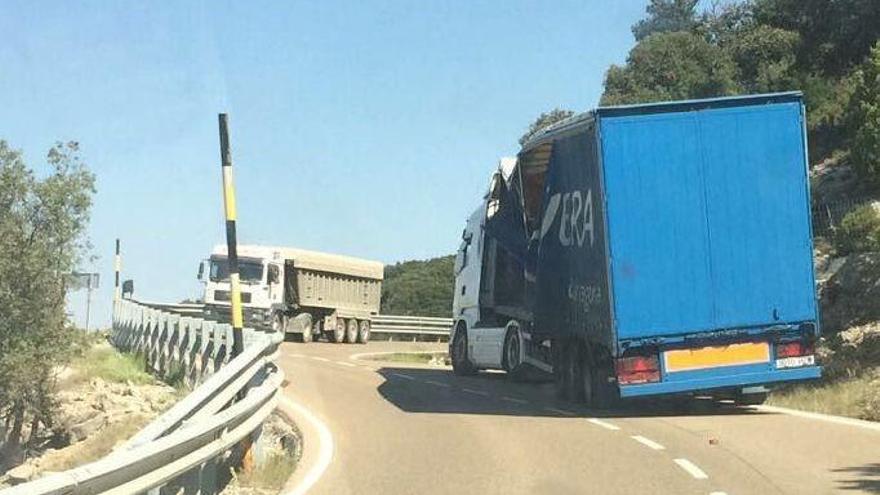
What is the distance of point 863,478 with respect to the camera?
10.1m

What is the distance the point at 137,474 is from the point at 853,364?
16.0 metres

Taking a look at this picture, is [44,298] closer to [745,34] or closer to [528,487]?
[528,487]

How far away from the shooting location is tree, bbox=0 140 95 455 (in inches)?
→ 943

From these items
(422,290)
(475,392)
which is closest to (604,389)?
(475,392)

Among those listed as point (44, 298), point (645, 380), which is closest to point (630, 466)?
point (645, 380)

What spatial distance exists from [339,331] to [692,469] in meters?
35.1

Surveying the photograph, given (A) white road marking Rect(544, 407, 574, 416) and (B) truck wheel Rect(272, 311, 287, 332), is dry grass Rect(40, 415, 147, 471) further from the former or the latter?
(B) truck wheel Rect(272, 311, 287, 332)

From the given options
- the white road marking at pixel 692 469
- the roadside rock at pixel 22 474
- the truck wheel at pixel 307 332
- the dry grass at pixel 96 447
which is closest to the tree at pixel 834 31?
the truck wheel at pixel 307 332

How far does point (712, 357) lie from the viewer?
50.5ft

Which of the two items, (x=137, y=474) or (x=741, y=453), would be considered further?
(x=741, y=453)

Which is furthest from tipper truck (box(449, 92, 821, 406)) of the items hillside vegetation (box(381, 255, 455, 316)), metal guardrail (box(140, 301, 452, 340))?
hillside vegetation (box(381, 255, 455, 316))

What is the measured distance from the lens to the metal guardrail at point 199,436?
596 centimetres

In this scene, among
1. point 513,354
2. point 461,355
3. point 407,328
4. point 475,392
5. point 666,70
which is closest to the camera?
point 475,392

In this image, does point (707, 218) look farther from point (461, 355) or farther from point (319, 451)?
point (461, 355)
